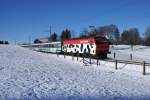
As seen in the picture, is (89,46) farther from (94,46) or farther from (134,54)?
(134,54)

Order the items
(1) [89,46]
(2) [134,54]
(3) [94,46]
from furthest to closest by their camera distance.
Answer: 1. (2) [134,54]
2. (1) [89,46]
3. (3) [94,46]

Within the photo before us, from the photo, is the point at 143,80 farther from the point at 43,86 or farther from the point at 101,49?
the point at 101,49

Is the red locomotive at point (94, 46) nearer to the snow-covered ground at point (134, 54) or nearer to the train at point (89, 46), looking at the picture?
the train at point (89, 46)

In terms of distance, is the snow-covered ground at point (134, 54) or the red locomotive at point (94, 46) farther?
the snow-covered ground at point (134, 54)

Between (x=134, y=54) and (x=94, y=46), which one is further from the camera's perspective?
(x=134, y=54)

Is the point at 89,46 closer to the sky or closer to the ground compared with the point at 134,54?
closer to the sky

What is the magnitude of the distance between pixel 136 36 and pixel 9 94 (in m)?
149

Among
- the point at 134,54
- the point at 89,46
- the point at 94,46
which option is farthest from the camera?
the point at 134,54

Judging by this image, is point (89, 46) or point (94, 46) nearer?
point (94, 46)

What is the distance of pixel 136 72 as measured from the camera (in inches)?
934

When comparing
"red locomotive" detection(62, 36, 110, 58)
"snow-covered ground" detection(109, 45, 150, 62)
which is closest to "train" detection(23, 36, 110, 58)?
"red locomotive" detection(62, 36, 110, 58)

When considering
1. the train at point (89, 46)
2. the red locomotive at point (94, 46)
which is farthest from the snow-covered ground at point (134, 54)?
the train at point (89, 46)

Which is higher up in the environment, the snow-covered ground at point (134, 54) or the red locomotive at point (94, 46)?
the red locomotive at point (94, 46)

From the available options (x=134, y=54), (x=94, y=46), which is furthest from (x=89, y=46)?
(x=134, y=54)
